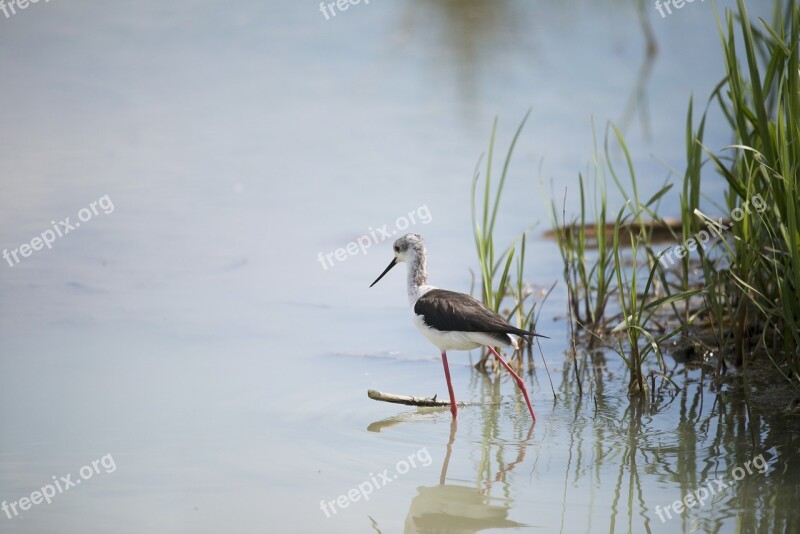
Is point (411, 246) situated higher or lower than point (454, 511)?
higher

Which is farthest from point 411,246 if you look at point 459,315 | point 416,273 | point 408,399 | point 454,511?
point 454,511

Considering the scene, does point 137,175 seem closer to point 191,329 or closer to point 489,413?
point 191,329

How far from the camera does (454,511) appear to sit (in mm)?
4156

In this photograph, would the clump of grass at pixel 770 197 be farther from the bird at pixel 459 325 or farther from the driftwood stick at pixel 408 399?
the driftwood stick at pixel 408 399

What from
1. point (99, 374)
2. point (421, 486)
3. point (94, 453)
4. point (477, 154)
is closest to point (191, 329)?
point (99, 374)

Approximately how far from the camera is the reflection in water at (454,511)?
400 centimetres

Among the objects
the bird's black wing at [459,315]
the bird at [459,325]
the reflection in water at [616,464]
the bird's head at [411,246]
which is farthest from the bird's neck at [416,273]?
the reflection in water at [616,464]

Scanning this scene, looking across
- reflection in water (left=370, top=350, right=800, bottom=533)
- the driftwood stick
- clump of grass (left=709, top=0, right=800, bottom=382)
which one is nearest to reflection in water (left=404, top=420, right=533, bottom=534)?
reflection in water (left=370, top=350, right=800, bottom=533)

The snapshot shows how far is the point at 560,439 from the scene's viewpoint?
16.0 ft

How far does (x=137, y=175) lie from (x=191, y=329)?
9.27ft

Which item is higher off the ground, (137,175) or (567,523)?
(137,175)

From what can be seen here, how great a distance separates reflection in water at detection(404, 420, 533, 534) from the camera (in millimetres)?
3996

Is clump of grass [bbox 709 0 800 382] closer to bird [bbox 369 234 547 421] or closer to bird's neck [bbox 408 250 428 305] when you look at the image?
bird [bbox 369 234 547 421]

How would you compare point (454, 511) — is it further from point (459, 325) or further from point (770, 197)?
point (770, 197)
